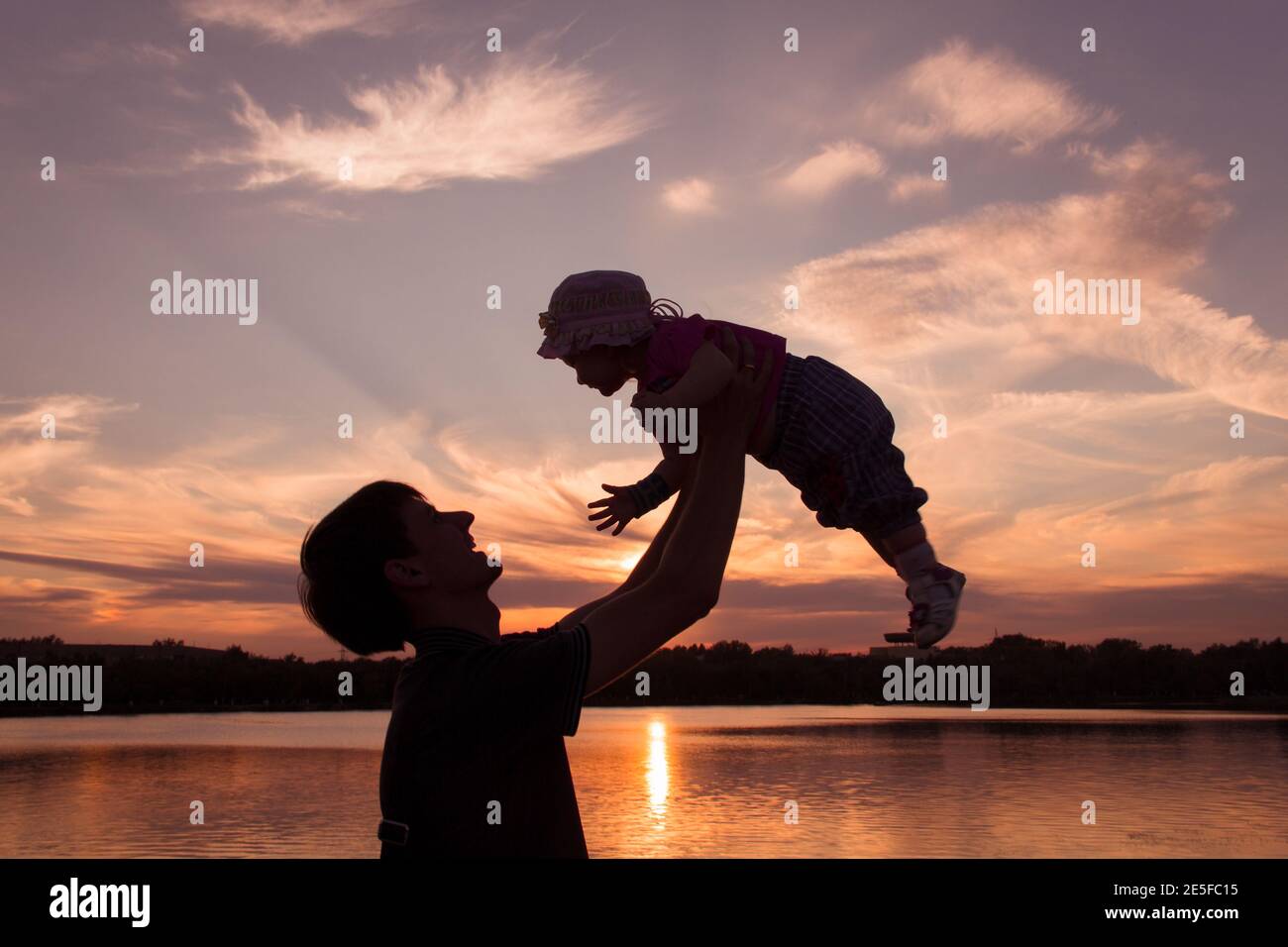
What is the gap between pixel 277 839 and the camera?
3988 cm

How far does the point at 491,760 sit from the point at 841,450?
1.99m

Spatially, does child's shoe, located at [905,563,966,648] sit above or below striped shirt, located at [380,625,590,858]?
above

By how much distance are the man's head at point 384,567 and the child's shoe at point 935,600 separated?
1.75 m

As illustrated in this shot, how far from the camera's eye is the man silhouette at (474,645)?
2717 mm

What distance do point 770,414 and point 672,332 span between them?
1.80 feet

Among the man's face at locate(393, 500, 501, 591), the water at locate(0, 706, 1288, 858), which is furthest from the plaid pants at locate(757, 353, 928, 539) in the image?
the water at locate(0, 706, 1288, 858)

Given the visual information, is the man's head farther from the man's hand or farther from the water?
the water

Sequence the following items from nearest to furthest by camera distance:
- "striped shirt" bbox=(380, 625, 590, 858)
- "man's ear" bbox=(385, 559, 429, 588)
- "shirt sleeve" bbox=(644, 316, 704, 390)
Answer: "striped shirt" bbox=(380, 625, 590, 858) < "man's ear" bbox=(385, 559, 429, 588) < "shirt sleeve" bbox=(644, 316, 704, 390)

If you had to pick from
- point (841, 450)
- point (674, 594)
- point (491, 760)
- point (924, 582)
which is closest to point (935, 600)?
point (924, 582)

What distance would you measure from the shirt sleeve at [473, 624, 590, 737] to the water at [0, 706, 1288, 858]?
35247 millimetres

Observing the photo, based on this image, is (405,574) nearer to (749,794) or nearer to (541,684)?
(541,684)

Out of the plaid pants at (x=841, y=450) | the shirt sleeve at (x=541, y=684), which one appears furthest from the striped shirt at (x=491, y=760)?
the plaid pants at (x=841, y=450)

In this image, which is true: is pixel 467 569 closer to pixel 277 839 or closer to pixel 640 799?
pixel 277 839

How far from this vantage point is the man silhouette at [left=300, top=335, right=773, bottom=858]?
2717 millimetres
